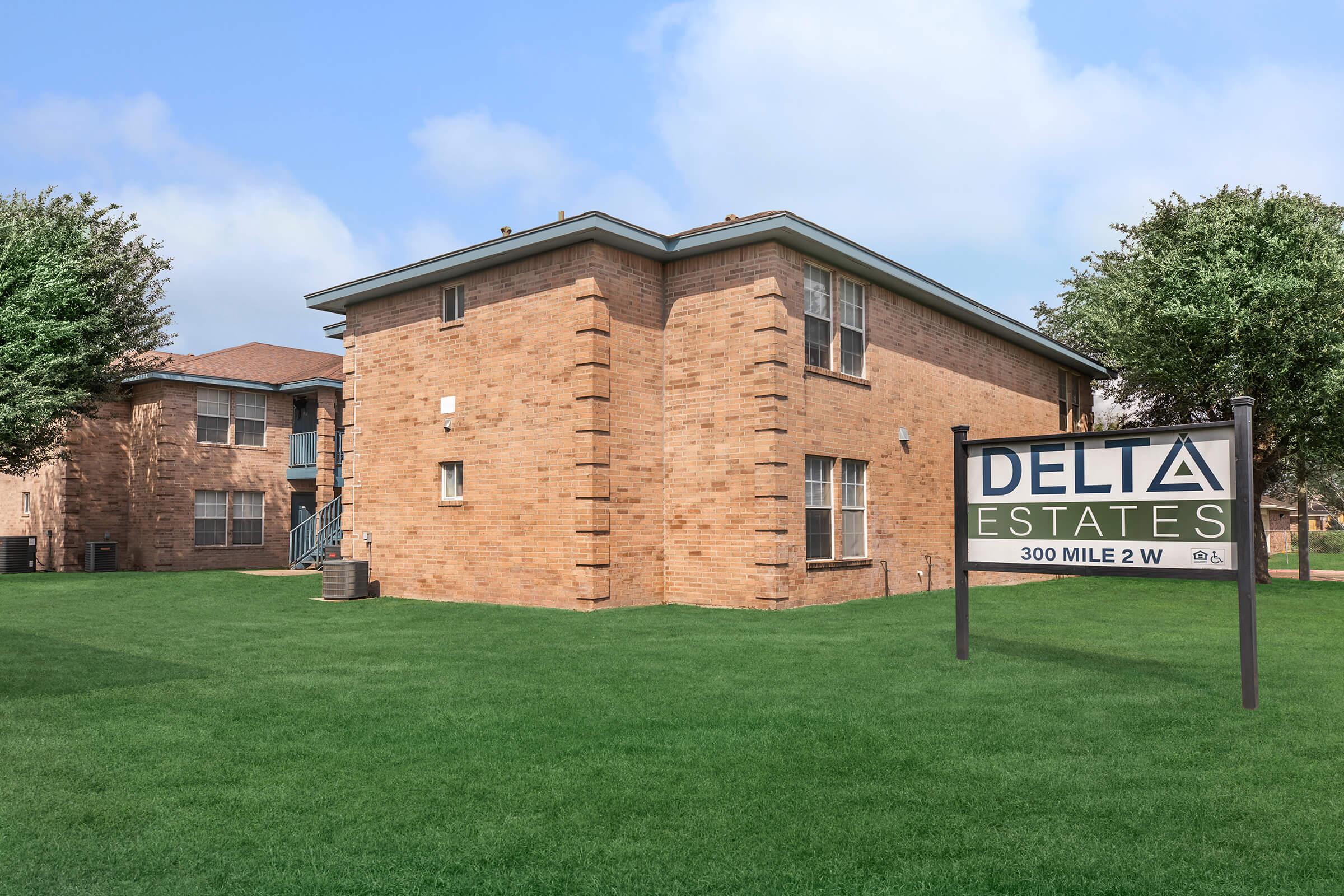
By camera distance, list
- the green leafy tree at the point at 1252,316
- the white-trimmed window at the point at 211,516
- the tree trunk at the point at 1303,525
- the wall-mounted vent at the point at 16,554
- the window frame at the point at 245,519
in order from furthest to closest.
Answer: the window frame at the point at 245,519 → the white-trimmed window at the point at 211,516 → the wall-mounted vent at the point at 16,554 → the tree trunk at the point at 1303,525 → the green leafy tree at the point at 1252,316

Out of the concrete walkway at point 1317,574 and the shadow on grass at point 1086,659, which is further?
the concrete walkway at point 1317,574

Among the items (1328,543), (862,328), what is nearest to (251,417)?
(862,328)

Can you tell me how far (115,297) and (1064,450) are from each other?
24836 millimetres

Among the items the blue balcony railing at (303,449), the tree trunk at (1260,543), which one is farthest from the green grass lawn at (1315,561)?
the blue balcony railing at (303,449)

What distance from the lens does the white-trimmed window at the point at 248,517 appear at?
29.8m

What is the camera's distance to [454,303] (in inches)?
701

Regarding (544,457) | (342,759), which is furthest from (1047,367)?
(342,759)

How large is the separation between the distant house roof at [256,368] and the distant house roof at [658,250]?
996cm

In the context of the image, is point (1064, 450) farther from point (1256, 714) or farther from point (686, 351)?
point (686, 351)

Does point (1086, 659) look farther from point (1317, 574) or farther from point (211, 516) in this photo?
point (211, 516)

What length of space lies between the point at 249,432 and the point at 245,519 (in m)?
2.69

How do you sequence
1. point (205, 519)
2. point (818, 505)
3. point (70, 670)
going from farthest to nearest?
point (205, 519)
point (818, 505)
point (70, 670)

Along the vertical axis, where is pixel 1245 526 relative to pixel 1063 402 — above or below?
below

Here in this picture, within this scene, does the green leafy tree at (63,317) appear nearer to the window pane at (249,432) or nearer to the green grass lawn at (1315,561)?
the window pane at (249,432)
